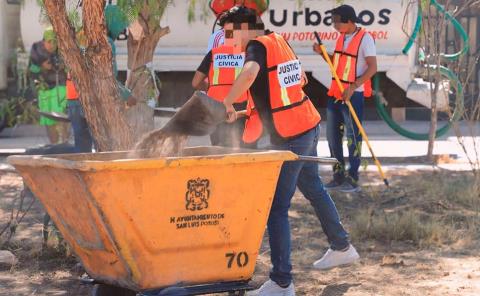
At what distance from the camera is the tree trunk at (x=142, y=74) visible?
27.0 ft

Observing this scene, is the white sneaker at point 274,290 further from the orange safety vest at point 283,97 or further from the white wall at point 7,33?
the white wall at point 7,33

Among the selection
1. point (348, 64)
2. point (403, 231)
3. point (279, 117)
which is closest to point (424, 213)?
point (403, 231)

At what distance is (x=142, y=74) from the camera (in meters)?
8.23

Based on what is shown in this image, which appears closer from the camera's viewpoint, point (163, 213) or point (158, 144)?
point (163, 213)

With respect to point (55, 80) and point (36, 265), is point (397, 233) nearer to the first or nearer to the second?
point (36, 265)

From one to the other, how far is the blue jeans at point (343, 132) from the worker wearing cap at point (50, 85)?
284cm

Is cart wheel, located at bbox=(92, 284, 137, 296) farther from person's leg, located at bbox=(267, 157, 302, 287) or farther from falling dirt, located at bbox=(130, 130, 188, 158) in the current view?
person's leg, located at bbox=(267, 157, 302, 287)

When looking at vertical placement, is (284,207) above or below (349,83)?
below

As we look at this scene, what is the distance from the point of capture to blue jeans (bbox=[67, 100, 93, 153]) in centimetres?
882

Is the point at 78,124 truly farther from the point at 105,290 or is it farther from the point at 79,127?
the point at 105,290

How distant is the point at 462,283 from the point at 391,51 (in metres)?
8.92

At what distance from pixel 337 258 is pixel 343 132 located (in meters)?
3.16

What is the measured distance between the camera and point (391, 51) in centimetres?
1498

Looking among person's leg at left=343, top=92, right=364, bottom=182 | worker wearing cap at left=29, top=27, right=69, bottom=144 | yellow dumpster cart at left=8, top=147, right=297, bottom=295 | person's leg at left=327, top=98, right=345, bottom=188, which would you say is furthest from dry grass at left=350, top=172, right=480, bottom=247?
worker wearing cap at left=29, top=27, right=69, bottom=144
